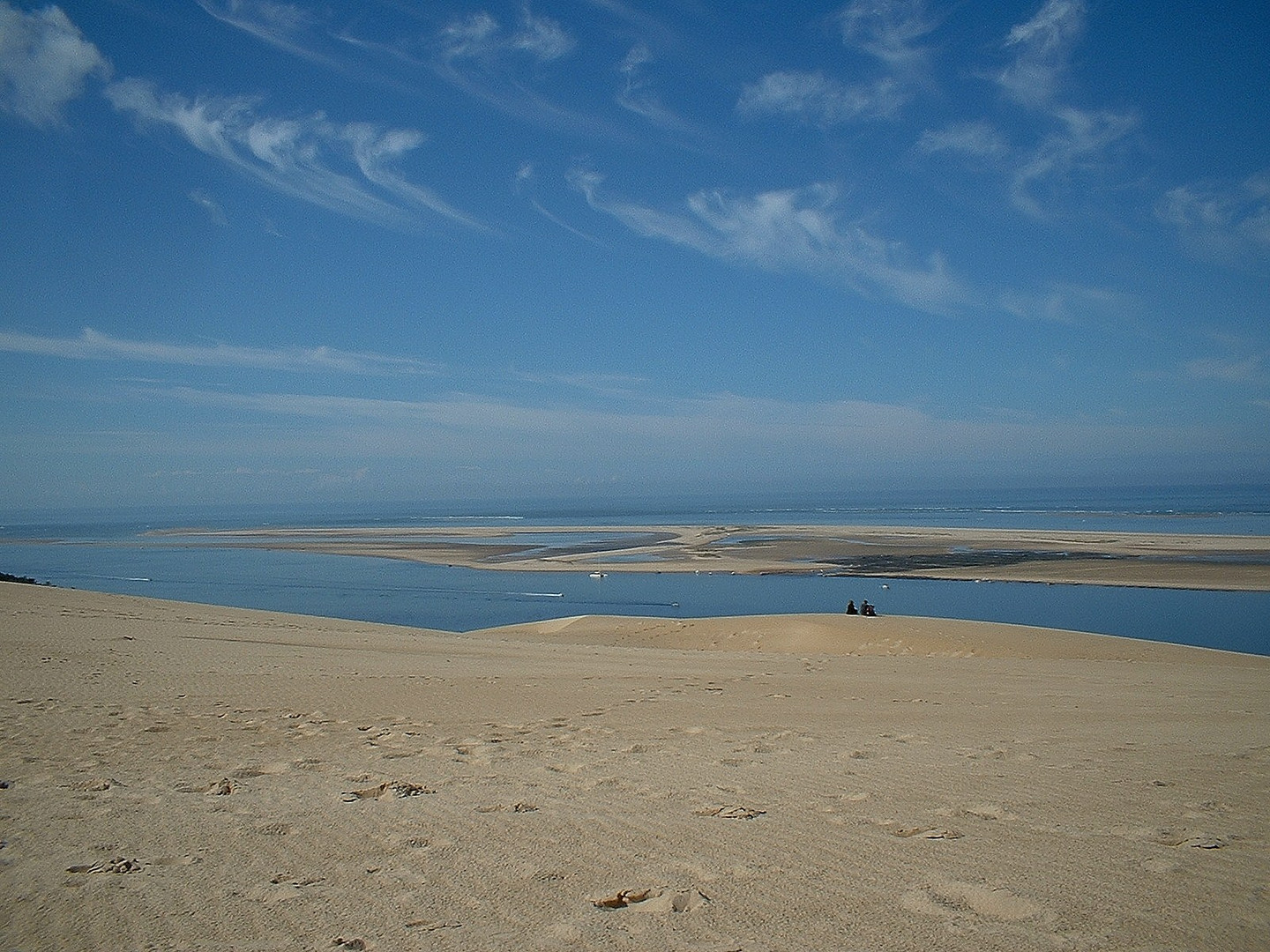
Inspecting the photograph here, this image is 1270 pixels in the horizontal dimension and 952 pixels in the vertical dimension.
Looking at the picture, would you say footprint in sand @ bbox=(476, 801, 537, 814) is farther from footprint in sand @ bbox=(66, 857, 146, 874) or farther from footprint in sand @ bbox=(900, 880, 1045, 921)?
footprint in sand @ bbox=(900, 880, 1045, 921)

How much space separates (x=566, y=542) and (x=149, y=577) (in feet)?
101

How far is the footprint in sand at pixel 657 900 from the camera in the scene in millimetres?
3758

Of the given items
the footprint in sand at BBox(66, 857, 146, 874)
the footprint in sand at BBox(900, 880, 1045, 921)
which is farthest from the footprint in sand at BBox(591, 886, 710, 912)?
the footprint in sand at BBox(66, 857, 146, 874)

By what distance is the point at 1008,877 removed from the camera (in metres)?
4.03

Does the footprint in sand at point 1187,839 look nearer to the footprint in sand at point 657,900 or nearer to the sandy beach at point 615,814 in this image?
the sandy beach at point 615,814

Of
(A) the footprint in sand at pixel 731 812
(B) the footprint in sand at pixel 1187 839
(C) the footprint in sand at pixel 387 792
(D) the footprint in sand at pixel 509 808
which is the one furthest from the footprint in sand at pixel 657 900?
(B) the footprint in sand at pixel 1187 839

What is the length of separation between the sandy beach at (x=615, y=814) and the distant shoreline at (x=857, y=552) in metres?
30.8

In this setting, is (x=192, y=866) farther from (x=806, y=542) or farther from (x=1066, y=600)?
(x=806, y=542)

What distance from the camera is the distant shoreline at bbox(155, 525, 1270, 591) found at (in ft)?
128

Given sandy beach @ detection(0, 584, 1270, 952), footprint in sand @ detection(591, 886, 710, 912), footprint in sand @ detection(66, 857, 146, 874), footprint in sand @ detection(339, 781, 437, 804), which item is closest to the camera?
sandy beach @ detection(0, 584, 1270, 952)

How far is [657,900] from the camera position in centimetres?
383

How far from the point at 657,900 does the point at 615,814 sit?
1389 mm

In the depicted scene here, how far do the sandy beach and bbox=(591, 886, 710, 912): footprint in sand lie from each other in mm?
16

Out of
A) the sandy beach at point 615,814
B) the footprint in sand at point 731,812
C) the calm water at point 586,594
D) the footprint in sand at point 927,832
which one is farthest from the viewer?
the calm water at point 586,594
